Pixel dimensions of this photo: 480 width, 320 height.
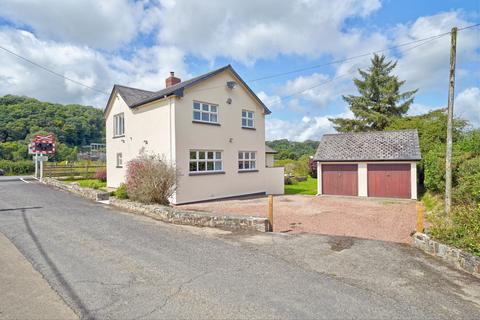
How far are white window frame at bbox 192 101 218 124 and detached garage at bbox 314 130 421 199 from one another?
328 inches

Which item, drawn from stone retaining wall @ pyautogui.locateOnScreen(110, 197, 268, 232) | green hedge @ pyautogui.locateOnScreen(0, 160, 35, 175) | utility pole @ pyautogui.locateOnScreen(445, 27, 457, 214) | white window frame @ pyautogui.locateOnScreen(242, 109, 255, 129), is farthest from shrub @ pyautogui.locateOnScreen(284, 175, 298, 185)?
green hedge @ pyautogui.locateOnScreen(0, 160, 35, 175)

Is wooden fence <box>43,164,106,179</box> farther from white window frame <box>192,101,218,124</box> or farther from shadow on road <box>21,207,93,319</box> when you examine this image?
shadow on road <box>21,207,93,319</box>

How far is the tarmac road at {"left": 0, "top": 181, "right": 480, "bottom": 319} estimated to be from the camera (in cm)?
423

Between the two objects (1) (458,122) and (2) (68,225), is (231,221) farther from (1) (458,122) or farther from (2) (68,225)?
(1) (458,122)

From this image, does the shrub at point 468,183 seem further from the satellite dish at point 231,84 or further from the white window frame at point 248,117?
the satellite dish at point 231,84

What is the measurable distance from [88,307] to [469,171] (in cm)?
1281

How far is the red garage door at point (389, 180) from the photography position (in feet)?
58.5

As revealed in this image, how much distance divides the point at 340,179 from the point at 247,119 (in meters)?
7.82

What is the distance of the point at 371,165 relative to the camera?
61.9 ft

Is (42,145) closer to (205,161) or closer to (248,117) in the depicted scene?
(205,161)

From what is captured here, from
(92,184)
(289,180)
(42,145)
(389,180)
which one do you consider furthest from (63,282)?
(289,180)

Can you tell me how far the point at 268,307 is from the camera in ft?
13.9

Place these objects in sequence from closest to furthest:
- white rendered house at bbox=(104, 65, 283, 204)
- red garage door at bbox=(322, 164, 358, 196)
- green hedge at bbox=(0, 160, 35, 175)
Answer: white rendered house at bbox=(104, 65, 283, 204)
red garage door at bbox=(322, 164, 358, 196)
green hedge at bbox=(0, 160, 35, 175)

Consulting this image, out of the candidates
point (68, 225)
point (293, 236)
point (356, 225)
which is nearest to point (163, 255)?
point (293, 236)
